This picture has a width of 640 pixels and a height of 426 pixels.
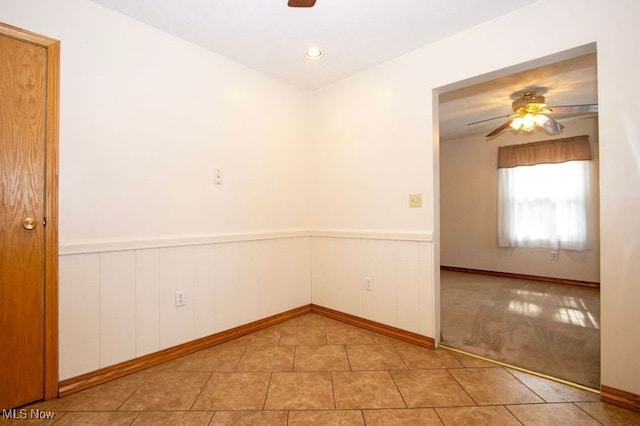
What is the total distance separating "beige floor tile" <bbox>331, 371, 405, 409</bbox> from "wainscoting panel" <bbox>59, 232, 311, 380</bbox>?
109 cm

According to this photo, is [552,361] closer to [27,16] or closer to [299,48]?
[299,48]

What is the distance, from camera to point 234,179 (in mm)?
2582

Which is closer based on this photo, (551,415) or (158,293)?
(551,415)

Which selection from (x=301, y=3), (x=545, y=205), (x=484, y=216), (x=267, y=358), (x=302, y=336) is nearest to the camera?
(x=301, y=3)

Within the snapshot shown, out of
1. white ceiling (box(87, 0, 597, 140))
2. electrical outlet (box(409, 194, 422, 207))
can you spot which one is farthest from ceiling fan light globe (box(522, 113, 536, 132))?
electrical outlet (box(409, 194, 422, 207))

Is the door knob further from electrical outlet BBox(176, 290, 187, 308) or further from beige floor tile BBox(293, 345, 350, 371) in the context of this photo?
beige floor tile BBox(293, 345, 350, 371)

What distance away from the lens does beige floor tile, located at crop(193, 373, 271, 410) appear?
1643mm

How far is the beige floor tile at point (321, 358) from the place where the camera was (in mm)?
2049

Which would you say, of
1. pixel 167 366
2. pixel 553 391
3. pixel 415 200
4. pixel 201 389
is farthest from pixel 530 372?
pixel 167 366

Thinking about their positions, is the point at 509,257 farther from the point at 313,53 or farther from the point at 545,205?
the point at 313,53

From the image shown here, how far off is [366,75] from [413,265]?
5.84 ft

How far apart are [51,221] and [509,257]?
580 centimetres

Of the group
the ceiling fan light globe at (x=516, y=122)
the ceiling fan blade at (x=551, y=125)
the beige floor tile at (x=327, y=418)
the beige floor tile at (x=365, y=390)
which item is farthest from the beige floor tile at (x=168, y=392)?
the ceiling fan blade at (x=551, y=125)

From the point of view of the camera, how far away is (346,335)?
259cm
